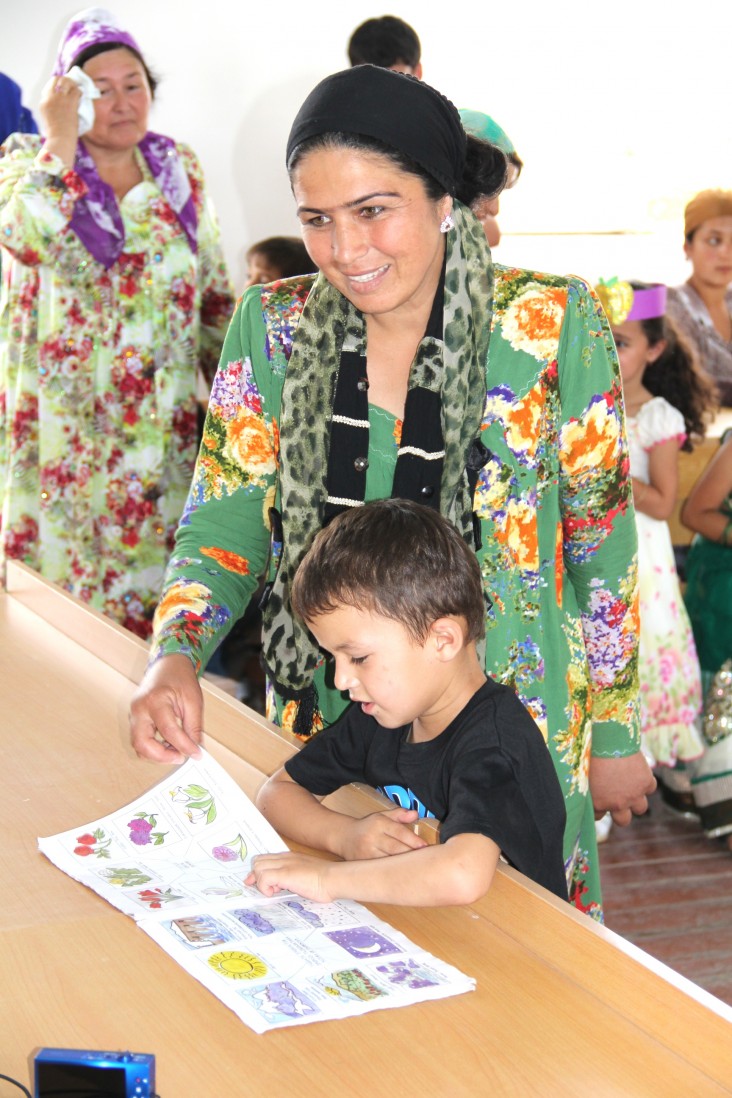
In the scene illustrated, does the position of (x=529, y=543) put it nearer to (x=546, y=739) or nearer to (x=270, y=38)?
(x=546, y=739)

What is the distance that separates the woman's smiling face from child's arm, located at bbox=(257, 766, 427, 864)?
55 cm

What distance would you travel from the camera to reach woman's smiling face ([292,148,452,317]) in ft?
4.70

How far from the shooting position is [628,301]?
132 inches

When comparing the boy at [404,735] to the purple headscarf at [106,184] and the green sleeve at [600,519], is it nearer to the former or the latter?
the green sleeve at [600,519]

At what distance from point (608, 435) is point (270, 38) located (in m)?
3.66

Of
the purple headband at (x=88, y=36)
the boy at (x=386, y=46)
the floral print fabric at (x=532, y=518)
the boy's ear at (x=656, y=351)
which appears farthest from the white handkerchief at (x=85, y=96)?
the floral print fabric at (x=532, y=518)

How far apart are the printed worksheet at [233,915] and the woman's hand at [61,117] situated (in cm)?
210

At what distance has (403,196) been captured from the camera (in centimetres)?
146

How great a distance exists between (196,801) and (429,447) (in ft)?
1.63

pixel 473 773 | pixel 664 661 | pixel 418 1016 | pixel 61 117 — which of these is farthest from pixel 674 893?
pixel 61 117

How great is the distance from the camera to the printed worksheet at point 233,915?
1.06 meters

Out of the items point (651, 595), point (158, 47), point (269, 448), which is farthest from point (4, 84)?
point (269, 448)

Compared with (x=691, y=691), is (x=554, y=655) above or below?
above

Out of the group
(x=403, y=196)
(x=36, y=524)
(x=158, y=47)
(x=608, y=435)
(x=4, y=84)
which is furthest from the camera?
(x=158, y=47)
